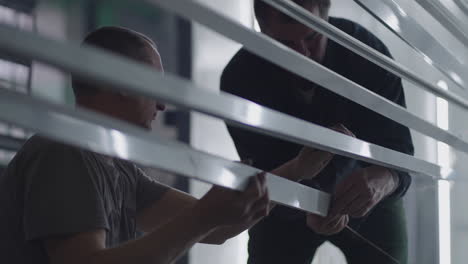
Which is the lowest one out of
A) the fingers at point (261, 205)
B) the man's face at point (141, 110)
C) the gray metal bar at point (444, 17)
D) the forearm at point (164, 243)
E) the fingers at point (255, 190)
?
the forearm at point (164, 243)

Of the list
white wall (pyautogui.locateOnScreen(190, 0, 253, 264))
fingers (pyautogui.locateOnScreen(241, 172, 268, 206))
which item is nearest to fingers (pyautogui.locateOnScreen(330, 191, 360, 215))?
fingers (pyautogui.locateOnScreen(241, 172, 268, 206))

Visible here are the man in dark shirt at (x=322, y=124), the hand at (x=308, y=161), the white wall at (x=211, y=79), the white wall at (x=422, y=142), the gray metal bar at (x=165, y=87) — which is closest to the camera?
the gray metal bar at (x=165, y=87)

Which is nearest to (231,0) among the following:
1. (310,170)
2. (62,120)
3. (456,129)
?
(456,129)

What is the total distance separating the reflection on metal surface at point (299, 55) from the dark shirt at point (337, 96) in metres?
0.26

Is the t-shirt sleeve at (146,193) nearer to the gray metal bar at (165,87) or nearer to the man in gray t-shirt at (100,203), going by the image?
the man in gray t-shirt at (100,203)

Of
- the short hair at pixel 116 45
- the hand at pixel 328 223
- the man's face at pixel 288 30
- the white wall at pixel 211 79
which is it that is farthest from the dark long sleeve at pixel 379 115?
the white wall at pixel 211 79

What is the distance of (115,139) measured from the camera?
1.35 ft

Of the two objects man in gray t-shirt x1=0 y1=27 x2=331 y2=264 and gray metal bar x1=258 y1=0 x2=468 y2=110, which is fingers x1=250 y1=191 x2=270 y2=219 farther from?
gray metal bar x1=258 y1=0 x2=468 y2=110

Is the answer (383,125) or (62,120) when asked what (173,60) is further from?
(62,120)

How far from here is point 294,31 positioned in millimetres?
917

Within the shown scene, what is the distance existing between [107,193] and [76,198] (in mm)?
87

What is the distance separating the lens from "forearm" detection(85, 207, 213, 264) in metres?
0.59

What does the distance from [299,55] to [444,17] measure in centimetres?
33

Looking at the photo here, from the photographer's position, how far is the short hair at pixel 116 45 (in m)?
0.86
